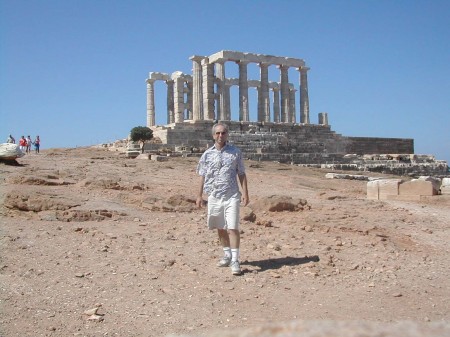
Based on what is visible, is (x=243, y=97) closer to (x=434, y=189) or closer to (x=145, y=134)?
(x=145, y=134)

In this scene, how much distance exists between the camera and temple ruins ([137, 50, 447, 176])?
91.2 feet

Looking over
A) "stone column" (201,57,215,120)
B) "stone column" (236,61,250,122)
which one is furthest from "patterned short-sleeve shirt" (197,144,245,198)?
"stone column" (236,61,250,122)

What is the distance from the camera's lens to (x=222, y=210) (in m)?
5.83

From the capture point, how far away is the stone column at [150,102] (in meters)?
39.7

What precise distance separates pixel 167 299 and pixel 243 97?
3153 centimetres

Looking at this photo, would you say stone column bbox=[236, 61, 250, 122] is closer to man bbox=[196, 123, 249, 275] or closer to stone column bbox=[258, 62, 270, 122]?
stone column bbox=[258, 62, 270, 122]

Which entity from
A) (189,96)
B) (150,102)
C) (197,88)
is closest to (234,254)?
(197,88)

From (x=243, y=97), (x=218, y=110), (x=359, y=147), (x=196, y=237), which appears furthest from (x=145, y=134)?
(x=196, y=237)

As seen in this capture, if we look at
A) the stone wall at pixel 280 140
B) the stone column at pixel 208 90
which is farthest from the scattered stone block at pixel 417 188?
the stone column at pixel 208 90

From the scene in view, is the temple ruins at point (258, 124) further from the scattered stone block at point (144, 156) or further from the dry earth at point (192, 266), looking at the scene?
the dry earth at point (192, 266)

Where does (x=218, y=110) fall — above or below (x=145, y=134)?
above

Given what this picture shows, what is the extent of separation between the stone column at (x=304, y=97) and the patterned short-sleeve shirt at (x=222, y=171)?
33.0m

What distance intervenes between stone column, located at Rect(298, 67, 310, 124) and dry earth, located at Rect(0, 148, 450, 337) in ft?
94.8

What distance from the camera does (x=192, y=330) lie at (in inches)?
164
